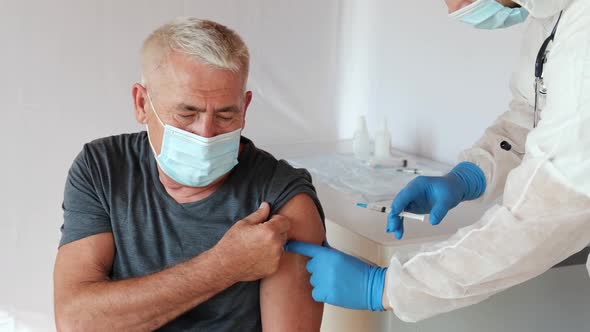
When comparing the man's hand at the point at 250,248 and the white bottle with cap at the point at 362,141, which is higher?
the man's hand at the point at 250,248

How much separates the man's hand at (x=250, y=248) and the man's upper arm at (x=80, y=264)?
0.93 ft

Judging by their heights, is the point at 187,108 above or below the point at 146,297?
above

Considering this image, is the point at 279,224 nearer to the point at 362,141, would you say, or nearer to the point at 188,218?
the point at 188,218

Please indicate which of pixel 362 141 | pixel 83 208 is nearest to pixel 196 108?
pixel 83 208

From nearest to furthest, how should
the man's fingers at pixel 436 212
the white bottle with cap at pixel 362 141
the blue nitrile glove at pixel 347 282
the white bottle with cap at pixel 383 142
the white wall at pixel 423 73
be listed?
the blue nitrile glove at pixel 347 282
the man's fingers at pixel 436 212
the white wall at pixel 423 73
the white bottle with cap at pixel 383 142
the white bottle with cap at pixel 362 141

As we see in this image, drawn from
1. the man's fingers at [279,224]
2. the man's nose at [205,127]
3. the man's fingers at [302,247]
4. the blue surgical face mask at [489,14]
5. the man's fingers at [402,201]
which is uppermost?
the blue surgical face mask at [489,14]

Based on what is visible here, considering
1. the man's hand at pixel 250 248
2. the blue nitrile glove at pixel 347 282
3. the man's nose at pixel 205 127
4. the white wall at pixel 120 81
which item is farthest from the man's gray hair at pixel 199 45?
the white wall at pixel 120 81

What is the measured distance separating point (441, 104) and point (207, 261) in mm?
1496

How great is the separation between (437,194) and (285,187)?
424 mm

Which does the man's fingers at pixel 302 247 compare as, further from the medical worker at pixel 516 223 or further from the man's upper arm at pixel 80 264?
the man's upper arm at pixel 80 264

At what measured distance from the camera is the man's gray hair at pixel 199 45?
152cm

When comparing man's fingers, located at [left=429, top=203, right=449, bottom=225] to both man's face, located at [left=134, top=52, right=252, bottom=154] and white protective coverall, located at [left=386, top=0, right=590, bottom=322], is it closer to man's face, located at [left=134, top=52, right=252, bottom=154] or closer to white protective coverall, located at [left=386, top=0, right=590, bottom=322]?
white protective coverall, located at [left=386, top=0, right=590, bottom=322]

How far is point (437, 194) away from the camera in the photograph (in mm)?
1785

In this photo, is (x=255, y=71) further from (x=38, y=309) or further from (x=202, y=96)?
(x=202, y=96)
